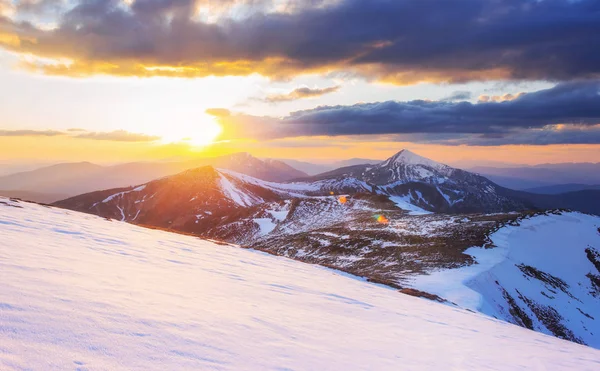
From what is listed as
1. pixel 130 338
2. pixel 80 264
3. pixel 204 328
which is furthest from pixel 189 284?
pixel 130 338

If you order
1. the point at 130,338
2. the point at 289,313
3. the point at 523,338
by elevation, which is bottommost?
the point at 523,338

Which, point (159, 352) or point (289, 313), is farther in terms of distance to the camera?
point (289, 313)

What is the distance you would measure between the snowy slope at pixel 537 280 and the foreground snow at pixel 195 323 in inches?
755

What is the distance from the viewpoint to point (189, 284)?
32.7 feet

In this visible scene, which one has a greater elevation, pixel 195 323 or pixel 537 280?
pixel 195 323

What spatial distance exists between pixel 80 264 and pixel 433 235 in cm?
6037

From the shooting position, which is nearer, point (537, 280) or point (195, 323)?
point (195, 323)

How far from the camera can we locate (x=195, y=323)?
658cm

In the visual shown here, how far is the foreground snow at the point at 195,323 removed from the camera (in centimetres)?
473

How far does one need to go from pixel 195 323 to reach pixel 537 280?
51740mm

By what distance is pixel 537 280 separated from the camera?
44781 mm

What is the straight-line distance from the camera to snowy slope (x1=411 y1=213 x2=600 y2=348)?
33.0 metres

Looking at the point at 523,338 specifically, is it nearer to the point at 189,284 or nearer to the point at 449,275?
the point at 189,284

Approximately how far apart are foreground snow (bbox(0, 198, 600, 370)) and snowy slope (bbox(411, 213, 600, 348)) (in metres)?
19.2
